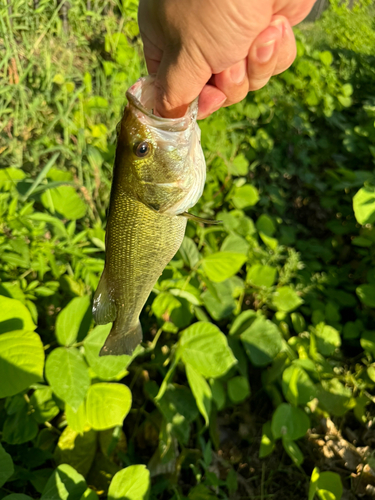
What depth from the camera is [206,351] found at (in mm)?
1549

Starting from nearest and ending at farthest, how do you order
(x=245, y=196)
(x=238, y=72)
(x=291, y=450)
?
(x=238, y=72) < (x=291, y=450) < (x=245, y=196)

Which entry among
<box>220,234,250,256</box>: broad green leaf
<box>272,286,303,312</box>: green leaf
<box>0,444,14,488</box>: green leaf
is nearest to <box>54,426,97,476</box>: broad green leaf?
<box>0,444,14,488</box>: green leaf

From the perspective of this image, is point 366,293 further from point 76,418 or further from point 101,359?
point 76,418

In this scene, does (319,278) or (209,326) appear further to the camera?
(319,278)

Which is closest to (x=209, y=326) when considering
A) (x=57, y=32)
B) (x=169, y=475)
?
(x=169, y=475)

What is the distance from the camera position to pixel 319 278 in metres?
2.62

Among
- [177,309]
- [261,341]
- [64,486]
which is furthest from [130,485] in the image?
[261,341]

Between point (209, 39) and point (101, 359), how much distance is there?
113cm

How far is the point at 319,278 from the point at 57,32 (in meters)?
2.48

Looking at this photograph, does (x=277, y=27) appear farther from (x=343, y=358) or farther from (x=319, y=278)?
(x=343, y=358)

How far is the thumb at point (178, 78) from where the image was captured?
1071 mm

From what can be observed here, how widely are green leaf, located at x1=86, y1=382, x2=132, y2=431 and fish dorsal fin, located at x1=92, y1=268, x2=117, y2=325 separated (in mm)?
306

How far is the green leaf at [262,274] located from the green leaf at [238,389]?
23.4 inches

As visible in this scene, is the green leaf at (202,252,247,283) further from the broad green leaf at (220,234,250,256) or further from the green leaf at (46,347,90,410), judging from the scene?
the green leaf at (46,347,90,410)
